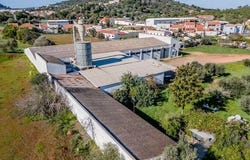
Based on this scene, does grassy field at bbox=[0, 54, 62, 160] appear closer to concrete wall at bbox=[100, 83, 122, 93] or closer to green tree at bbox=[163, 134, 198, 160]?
concrete wall at bbox=[100, 83, 122, 93]

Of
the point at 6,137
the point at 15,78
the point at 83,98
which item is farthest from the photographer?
the point at 15,78

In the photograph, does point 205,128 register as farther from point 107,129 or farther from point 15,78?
point 15,78

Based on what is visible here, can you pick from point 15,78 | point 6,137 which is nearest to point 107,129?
point 6,137

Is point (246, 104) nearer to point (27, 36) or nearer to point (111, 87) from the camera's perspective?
point (111, 87)

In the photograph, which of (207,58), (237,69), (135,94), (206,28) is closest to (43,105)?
(135,94)

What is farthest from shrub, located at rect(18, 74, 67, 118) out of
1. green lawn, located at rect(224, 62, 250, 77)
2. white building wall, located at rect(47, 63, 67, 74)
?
green lawn, located at rect(224, 62, 250, 77)

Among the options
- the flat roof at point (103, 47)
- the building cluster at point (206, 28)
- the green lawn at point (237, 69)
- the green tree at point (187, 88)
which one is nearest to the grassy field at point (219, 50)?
the green lawn at point (237, 69)

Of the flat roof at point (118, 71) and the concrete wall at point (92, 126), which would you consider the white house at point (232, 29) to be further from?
the concrete wall at point (92, 126)
